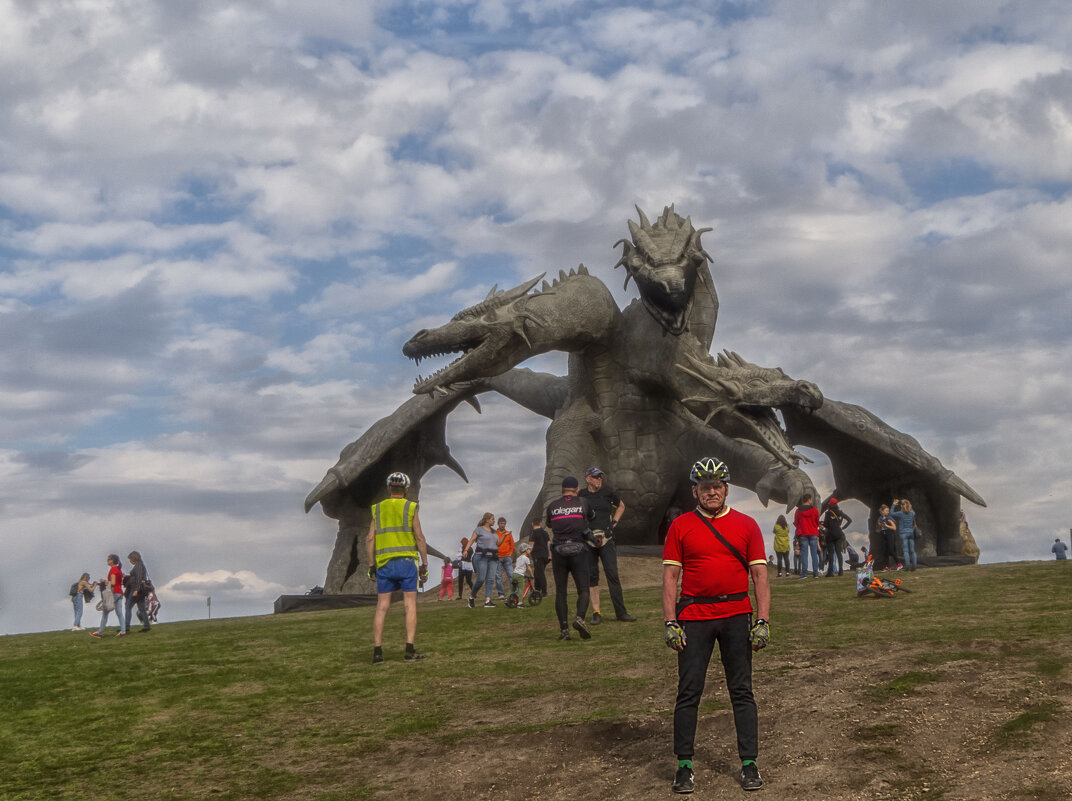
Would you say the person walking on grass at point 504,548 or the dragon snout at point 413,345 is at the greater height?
the dragon snout at point 413,345

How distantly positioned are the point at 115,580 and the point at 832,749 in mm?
10606

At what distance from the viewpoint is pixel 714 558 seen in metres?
5.28

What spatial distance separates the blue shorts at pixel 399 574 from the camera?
8.76 m

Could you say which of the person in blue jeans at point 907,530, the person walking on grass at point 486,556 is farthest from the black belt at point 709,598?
the person in blue jeans at point 907,530

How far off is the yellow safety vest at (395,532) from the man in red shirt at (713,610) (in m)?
3.81

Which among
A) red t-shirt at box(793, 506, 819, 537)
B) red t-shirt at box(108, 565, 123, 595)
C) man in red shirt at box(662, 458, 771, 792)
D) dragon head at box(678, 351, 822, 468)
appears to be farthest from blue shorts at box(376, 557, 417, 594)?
dragon head at box(678, 351, 822, 468)

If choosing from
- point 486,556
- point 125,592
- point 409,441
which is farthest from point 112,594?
point 409,441

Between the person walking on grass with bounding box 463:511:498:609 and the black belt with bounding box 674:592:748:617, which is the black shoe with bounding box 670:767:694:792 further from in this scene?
the person walking on grass with bounding box 463:511:498:609

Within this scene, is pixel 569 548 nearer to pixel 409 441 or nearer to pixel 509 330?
pixel 509 330

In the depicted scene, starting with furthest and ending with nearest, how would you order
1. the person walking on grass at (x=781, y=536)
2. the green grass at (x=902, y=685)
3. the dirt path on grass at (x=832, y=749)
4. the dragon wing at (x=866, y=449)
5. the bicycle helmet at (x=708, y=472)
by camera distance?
the dragon wing at (x=866, y=449), the person walking on grass at (x=781, y=536), the green grass at (x=902, y=685), the bicycle helmet at (x=708, y=472), the dirt path on grass at (x=832, y=749)

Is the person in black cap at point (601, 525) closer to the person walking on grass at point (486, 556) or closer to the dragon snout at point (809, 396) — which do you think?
the person walking on grass at point (486, 556)

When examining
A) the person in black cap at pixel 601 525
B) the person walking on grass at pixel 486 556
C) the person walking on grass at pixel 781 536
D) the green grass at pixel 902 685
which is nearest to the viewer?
the green grass at pixel 902 685

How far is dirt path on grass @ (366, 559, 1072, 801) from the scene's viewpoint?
5074 mm

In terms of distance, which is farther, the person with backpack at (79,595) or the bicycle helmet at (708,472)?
the person with backpack at (79,595)
